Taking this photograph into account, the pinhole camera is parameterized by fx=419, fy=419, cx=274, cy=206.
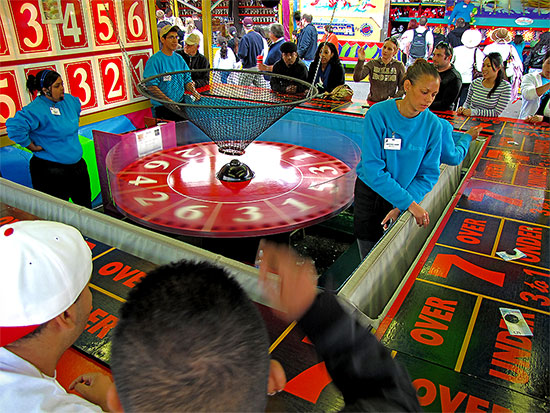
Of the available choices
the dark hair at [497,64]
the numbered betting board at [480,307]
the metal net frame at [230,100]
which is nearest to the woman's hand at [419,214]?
the numbered betting board at [480,307]

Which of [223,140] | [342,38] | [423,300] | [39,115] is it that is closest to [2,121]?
[39,115]

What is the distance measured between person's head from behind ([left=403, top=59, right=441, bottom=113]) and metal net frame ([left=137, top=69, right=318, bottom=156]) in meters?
0.77

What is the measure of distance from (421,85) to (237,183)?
5.50 ft

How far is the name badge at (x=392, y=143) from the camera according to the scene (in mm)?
2125

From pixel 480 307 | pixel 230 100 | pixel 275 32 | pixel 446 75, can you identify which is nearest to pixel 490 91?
pixel 446 75

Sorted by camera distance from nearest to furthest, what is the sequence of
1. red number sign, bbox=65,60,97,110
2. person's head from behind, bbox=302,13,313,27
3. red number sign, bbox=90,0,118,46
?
red number sign, bbox=65,60,97,110
red number sign, bbox=90,0,118,46
person's head from behind, bbox=302,13,313,27

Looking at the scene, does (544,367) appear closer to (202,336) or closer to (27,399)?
(202,336)

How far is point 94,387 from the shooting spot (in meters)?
1.15

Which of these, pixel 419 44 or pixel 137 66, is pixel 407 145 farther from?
pixel 419 44

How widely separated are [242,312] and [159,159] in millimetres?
3386

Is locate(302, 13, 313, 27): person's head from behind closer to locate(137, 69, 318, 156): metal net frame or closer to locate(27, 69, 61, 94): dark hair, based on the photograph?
locate(137, 69, 318, 156): metal net frame

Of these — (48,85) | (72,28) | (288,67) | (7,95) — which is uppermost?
(72,28)

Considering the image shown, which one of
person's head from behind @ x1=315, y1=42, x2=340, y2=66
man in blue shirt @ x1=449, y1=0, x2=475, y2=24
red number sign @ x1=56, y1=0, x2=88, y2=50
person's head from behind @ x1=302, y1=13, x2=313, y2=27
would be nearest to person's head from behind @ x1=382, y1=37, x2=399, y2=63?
person's head from behind @ x1=315, y1=42, x2=340, y2=66

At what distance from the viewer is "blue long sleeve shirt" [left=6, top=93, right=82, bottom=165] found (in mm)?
3057
